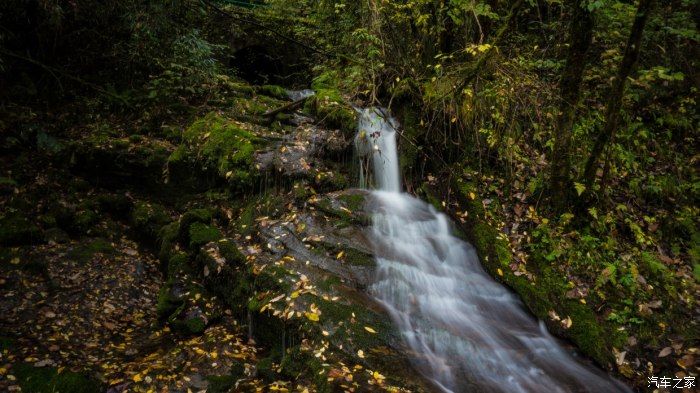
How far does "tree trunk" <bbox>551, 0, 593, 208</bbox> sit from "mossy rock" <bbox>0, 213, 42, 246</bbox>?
28.2ft

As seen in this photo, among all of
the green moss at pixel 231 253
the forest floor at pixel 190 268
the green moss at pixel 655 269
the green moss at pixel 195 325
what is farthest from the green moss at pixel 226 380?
the green moss at pixel 655 269

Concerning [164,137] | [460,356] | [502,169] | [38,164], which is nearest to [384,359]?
[460,356]

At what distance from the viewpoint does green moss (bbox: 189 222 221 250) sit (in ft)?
21.2

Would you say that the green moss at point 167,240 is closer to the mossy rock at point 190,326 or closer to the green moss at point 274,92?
the mossy rock at point 190,326

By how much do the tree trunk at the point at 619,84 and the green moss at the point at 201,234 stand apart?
6103 mm

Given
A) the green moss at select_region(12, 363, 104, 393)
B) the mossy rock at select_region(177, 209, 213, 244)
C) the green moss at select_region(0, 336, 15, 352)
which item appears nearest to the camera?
the green moss at select_region(12, 363, 104, 393)

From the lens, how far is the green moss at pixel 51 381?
4.12 meters

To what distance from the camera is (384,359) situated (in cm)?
431

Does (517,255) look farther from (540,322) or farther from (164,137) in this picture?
(164,137)

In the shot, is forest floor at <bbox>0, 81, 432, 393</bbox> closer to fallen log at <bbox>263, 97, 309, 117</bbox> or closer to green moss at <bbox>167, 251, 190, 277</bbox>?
green moss at <bbox>167, 251, 190, 277</bbox>

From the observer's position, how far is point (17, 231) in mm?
6395

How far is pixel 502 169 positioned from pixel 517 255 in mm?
1960

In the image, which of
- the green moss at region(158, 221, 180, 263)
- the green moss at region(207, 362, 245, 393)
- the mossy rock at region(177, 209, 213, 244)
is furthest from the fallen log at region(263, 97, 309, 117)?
the green moss at region(207, 362, 245, 393)

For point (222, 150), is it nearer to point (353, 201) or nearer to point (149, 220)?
point (149, 220)
